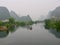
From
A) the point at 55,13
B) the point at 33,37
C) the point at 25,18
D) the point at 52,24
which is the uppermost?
the point at 55,13

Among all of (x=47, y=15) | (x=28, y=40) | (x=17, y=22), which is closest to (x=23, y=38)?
(x=28, y=40)

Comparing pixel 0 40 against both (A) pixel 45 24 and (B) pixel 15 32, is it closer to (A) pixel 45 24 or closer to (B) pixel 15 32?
(B) pixel 15 32

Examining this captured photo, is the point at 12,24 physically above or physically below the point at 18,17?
below

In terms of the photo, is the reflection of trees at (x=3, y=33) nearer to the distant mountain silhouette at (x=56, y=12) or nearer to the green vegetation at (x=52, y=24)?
the green vegetation at (x=52, y=24)

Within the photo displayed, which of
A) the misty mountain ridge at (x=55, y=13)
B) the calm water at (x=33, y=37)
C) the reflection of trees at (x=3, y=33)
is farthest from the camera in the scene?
the misty mountain ridge at (x=55, y=13)

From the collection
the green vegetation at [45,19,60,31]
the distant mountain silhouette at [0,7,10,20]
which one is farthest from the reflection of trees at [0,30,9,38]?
the green vegetation at [45,19,60,31]

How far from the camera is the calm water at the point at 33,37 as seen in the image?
11.0ft

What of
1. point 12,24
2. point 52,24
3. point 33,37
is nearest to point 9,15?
point 12,24

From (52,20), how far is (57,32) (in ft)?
1.02

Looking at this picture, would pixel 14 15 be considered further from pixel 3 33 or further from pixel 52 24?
pixel 52 24

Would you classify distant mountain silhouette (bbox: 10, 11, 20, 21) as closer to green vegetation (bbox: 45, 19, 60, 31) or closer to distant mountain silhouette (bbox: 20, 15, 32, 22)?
distant mountain silhouette (bbox: 20, 15, 32, 22)

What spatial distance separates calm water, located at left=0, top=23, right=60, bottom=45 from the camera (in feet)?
11.0

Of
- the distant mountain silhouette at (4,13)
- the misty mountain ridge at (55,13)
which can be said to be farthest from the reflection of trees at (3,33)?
the misty mountain ridge at (55,13)

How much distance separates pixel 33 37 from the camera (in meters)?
3.52
